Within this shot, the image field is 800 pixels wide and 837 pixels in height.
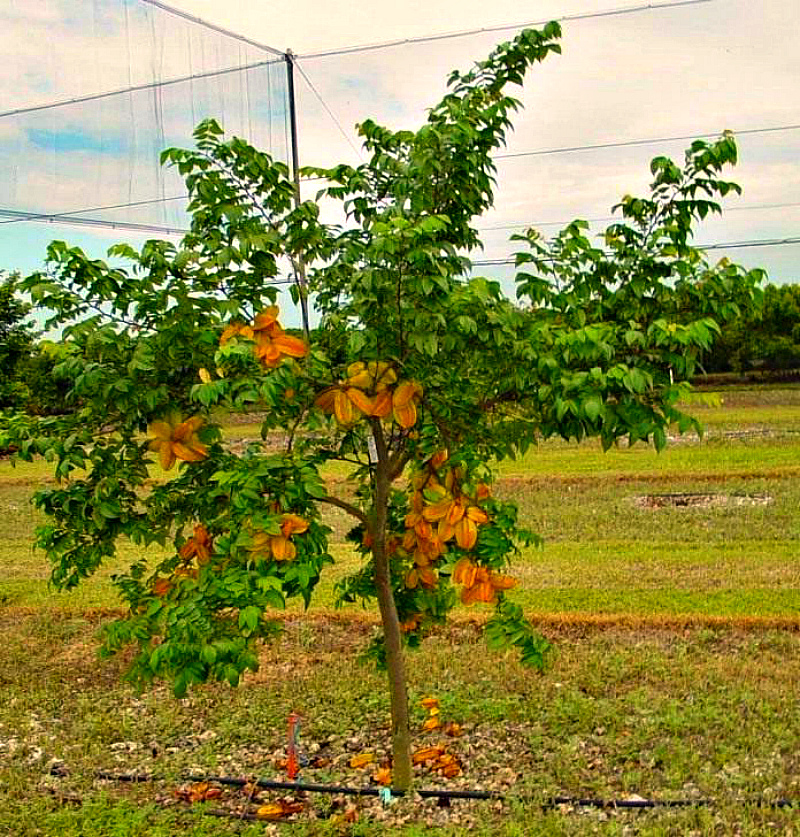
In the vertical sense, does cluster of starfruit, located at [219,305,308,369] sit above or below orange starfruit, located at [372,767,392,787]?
above

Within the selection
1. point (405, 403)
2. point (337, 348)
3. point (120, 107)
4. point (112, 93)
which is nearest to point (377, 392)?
point (405, 403)

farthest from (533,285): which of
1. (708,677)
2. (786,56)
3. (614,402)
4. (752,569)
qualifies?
(786,56)

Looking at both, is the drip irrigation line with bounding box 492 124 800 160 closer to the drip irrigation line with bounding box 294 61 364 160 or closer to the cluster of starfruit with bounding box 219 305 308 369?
the drip irrigation line with bounding box 294 61 364 160

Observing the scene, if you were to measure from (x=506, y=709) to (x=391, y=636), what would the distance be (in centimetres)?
81

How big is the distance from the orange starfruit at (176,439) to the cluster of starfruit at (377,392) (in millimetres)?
412

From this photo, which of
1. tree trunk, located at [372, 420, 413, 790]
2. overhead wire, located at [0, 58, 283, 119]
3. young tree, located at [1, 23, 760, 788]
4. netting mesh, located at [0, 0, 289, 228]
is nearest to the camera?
young tree, located at [1, 23, 760, 788]

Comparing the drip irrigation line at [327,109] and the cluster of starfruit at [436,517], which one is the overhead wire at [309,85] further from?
the cluster of starfruit at [436,517]

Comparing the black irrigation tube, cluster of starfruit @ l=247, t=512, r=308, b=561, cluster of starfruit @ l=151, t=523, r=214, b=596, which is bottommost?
the black irrigation tube

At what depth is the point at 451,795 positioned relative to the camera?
10.4 feet

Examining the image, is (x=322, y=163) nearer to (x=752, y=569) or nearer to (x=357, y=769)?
(x=752, y=569)

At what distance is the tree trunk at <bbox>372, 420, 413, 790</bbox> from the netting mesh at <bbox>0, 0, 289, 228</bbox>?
519 centimetres

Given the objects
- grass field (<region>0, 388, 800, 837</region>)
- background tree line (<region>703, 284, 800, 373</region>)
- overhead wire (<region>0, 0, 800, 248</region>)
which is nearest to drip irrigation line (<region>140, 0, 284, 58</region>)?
overhead wire (<region>0, 0, 800, 248</region>)

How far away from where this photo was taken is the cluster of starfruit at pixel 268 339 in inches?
99.1

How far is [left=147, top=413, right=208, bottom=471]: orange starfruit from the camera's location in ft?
8.92
